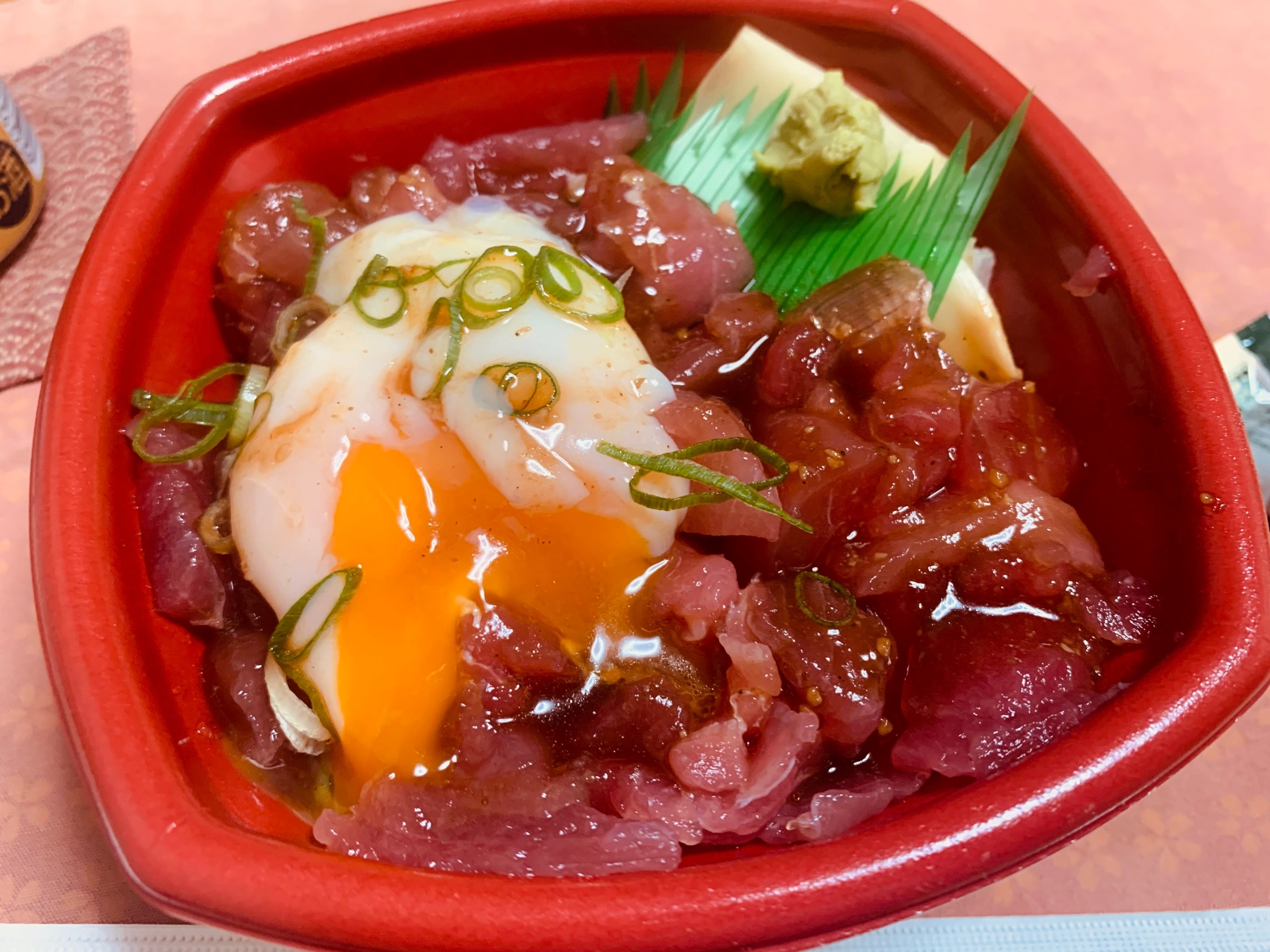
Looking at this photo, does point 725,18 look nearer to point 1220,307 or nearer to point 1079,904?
point 1220,307

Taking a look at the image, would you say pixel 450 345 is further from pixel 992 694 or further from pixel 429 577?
pixel 992 694

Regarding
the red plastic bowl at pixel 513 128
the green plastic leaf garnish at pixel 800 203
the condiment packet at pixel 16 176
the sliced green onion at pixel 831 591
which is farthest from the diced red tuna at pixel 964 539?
the condiment packet at pixel 16 176

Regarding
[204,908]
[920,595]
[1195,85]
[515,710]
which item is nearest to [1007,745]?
[920,595]

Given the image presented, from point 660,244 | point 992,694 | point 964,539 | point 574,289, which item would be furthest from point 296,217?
point 992,694

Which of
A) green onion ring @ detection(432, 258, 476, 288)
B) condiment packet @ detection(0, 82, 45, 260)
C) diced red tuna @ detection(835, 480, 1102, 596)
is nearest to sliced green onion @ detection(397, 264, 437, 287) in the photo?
green onion ring @ detection(432, 258, 476, 288)

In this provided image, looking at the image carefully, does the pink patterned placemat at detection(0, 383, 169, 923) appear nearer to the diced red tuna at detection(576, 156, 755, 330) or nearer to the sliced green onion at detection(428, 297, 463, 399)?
the sliced green onion at detection(428, 297, 463, 399)

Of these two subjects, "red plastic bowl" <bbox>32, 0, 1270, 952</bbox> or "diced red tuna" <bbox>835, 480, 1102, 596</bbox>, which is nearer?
"red plastic bowl" <bbox>32, 0, 1270, 952</bbox>

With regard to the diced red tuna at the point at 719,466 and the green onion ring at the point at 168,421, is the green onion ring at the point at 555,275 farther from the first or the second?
the green onion ring at the point at 168,421
